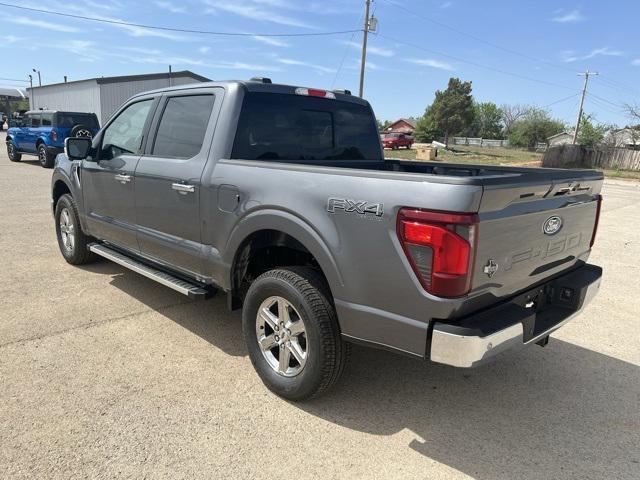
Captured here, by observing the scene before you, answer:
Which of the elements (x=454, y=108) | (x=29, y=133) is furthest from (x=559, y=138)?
(x=29, y=133)

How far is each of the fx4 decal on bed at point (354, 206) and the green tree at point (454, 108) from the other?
67280 mm

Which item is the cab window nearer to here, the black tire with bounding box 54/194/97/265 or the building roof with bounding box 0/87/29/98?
the black tire with bounding box 54/194/97/265

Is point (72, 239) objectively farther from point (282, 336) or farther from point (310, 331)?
point (310, 331)

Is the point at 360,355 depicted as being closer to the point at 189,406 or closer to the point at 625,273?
the point at 189,406

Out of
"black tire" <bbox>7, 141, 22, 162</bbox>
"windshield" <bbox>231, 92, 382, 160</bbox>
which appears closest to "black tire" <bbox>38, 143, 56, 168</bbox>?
"black tire" <bbox>7, 141, 22, 162</bbox>

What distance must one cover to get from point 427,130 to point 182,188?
79220 millimetres

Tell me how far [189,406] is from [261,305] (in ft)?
2.44

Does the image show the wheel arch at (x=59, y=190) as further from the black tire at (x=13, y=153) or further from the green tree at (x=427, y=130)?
the green tree at (x=427, y=130)

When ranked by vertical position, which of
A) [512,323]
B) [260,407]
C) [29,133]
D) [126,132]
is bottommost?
[260,407]

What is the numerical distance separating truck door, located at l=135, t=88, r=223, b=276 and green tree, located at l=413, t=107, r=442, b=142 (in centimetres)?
6993

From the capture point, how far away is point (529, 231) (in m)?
2.57

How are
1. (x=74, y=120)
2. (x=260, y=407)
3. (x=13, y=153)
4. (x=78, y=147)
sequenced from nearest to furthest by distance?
(x=260, y=407), (x=78, y=147), (x=74, y=120), (x=13, y=153)

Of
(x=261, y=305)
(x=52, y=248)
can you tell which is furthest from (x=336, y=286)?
(x=52, y=248)

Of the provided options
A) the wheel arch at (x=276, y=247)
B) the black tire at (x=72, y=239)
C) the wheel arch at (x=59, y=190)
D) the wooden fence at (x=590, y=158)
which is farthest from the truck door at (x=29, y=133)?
the wooden fence at (x=590, y=158)
